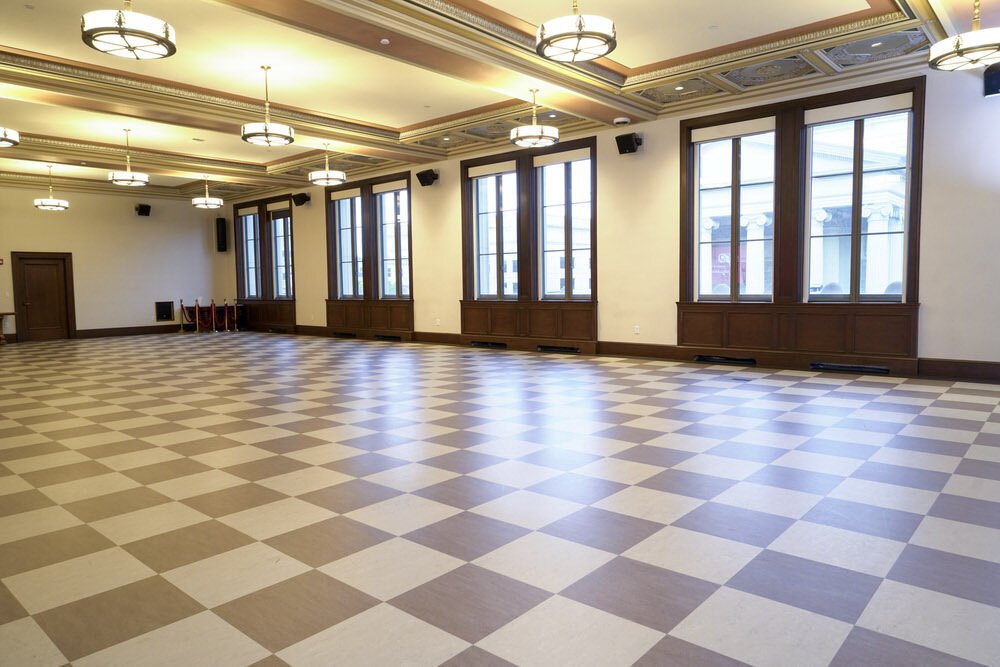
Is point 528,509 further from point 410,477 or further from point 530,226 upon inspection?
point 530,226

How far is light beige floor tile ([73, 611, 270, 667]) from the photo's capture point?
89.6 inches

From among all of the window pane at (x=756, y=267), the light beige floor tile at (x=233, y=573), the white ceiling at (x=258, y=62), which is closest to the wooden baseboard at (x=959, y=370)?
the window pane at (x=756, y=267)

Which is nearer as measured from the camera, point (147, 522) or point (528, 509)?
→ point (147, 522)

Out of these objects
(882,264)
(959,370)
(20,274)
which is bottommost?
(959,370)

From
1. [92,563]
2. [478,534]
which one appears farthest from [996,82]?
[92,563]

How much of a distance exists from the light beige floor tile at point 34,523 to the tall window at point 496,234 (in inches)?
403

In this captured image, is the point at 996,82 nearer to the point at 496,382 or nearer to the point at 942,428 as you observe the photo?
the point at 942,428

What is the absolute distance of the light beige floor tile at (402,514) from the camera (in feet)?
11.6

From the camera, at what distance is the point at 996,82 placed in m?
7.79

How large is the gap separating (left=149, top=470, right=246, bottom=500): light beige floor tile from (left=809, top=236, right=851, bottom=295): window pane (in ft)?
28.1

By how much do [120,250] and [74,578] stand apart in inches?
744

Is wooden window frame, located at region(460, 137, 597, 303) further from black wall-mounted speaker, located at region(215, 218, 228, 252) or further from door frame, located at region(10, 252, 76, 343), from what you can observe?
door frame, located at region(10, 252, 76, 343)

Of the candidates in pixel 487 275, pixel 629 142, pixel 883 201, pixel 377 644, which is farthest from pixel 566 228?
pixel 377 644

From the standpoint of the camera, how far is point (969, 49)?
5.99 m
